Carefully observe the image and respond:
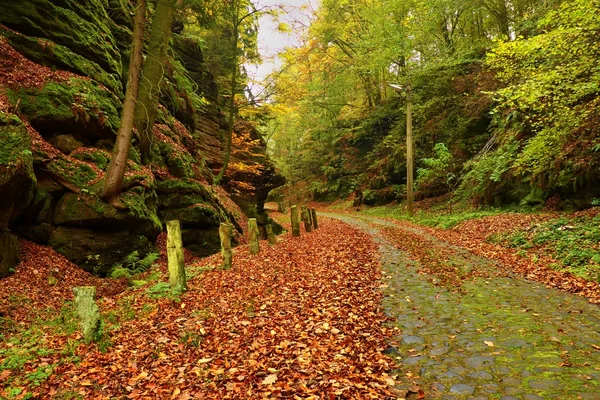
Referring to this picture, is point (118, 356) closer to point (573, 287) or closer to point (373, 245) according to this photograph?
point (573, 287)

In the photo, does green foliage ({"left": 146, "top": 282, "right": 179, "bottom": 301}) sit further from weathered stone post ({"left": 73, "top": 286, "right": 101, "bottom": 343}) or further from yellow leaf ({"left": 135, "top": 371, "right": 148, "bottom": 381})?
yellow leaf ({"left": 135, "top": 371, "right": 148, "bottom": 381})

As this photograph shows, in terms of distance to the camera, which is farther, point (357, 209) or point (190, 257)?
point (357, 209)

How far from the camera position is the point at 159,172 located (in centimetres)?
1253

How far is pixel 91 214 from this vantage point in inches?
342

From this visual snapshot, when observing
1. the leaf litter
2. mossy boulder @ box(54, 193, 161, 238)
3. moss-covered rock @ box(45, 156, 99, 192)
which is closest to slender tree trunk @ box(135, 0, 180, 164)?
moss-covered rock @ box(45, 156, 99, 192)

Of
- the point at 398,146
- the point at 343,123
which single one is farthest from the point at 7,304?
the point at 343,123

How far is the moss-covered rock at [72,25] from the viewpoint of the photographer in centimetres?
951

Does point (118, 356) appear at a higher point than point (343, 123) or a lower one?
lower

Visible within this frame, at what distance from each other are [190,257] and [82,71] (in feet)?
23.5

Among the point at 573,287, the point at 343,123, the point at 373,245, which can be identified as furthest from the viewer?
the point at 343,123

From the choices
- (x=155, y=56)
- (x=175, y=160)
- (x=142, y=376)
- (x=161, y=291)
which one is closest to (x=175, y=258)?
(x=161, y=291)

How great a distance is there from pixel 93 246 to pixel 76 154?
285cm

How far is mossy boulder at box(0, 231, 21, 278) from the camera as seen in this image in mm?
6747

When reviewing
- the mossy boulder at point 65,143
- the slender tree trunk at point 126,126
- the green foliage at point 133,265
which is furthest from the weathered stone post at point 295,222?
the mossy boulder at point 65,143
